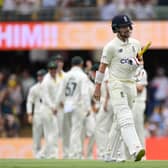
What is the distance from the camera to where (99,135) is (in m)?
22.4

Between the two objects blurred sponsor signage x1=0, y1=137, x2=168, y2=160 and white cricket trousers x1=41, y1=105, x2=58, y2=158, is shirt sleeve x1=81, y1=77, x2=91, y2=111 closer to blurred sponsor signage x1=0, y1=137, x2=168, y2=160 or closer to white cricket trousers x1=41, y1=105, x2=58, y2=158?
white cricket trousers x1=41, y1=105, x2=58, y2=158

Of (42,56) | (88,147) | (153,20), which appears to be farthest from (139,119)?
(42,56)

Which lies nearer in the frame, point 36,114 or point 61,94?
point 61,94

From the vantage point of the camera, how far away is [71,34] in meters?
31.5

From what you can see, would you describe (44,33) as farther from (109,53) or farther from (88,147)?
(109,53)

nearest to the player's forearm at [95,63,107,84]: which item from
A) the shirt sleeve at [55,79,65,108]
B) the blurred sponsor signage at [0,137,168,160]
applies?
the shirt sleeve at [55,79,65,108]

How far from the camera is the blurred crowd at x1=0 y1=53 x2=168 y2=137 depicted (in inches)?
1148

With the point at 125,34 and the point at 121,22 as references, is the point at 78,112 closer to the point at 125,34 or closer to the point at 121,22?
the point at 125,34

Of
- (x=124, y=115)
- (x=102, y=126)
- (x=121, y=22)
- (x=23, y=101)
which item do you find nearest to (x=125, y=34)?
(x=121, y=22)

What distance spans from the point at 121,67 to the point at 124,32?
0.60 meters

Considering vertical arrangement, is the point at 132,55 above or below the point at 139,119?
above

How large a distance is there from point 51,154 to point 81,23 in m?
8.27

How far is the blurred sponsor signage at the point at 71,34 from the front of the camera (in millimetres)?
31172

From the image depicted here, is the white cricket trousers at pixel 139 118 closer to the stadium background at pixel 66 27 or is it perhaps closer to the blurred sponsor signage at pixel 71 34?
the stadium background at pixel 66 27
